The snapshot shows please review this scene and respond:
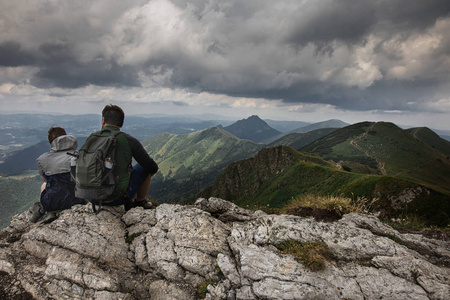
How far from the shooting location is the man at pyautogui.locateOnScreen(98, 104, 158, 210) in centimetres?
650

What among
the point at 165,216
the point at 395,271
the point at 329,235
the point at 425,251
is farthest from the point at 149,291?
the point at 425,251

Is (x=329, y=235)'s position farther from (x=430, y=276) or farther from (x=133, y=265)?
(x=133, y=265)

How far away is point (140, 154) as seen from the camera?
6941mm

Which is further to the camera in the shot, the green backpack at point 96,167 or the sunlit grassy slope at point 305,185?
the sunlit grassy slope at point 305,185

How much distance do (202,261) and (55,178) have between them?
237 inches

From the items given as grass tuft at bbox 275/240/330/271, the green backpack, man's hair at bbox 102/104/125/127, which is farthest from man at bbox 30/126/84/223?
grass tuft at bbox 275/240/330/271

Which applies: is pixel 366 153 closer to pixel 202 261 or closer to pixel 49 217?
pixel 202 261

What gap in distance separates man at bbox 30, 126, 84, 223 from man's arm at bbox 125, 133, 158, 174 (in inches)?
93.0

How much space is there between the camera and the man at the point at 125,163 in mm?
6500

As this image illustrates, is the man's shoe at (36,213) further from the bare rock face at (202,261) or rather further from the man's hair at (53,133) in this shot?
the man's hair at (53,133)

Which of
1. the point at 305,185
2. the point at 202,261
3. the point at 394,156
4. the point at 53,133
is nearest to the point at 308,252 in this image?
the point at 202,261

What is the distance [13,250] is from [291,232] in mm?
8907

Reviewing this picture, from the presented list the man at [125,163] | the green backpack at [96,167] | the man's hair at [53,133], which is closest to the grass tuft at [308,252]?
the man at [125,163]

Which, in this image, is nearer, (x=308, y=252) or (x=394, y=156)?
(x=308, y=252)
